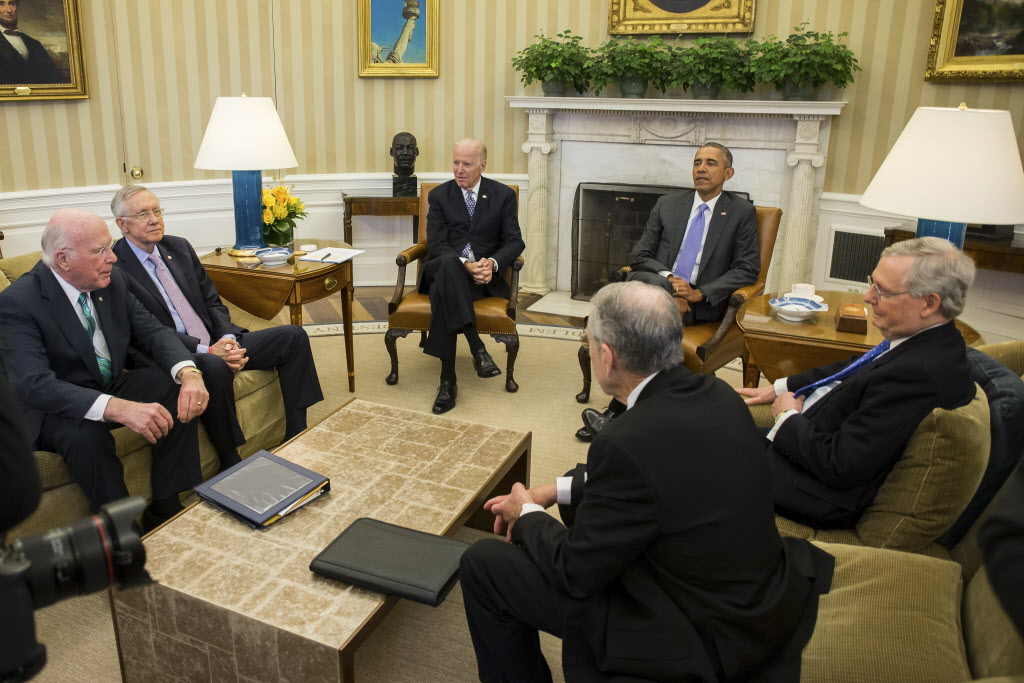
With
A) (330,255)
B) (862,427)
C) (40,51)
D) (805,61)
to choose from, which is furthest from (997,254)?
(40,51)

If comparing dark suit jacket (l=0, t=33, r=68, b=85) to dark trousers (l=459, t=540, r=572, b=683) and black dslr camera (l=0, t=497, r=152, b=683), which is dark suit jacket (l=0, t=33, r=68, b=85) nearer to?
dark trousers (l=459, t=540, r=572, b=683)

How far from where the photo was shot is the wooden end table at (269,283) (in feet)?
12.9

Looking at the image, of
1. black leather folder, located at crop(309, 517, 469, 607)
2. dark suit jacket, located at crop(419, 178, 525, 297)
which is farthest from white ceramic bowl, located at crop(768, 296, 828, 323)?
black leather folder, located at crop(309, 517, 469, 607)

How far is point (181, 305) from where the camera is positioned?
3.53 meters

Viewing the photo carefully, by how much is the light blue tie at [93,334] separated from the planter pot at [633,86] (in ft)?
13.1

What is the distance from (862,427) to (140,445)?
238 cm

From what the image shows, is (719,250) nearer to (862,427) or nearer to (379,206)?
(862,427)

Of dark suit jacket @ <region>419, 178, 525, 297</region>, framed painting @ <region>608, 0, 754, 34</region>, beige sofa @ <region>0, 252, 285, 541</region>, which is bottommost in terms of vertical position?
beige sofa @ <region>0, 252, 285, 541</region>

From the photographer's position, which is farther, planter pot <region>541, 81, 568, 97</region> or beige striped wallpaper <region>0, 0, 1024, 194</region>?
planter pot <region>541, 81, 568, 97</region>

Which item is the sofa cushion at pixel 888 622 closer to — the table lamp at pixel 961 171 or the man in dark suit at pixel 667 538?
the man in dark suit at pixel 667 538

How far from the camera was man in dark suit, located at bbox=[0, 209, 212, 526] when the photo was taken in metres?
2.71

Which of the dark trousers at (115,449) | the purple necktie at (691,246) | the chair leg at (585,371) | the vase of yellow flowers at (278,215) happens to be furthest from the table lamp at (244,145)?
the purple necktie at (691,246)

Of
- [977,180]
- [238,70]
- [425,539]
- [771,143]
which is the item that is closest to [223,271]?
[425,539]

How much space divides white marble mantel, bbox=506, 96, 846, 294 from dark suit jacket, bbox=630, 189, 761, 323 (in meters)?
1.49
